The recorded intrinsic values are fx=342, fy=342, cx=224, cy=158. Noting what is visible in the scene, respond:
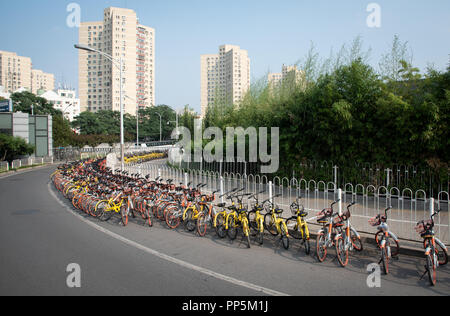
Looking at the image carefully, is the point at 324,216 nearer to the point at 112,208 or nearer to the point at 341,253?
the point at 341,253

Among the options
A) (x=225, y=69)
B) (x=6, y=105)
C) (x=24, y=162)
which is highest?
(x=225, y=69)

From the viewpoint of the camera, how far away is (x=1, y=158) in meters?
29.2

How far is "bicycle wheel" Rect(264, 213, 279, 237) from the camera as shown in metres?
7.35

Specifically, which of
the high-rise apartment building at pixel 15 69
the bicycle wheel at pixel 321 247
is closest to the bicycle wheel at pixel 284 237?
the bicycle wheel at pixel 321 247

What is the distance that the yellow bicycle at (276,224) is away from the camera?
6.74 meters

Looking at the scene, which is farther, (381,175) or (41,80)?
(41,80)

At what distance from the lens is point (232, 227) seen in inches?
291

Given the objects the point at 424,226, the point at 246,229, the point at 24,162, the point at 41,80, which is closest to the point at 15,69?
the point at 41,80

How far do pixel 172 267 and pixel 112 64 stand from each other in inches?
3526

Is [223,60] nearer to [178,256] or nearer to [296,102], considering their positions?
[296,102]

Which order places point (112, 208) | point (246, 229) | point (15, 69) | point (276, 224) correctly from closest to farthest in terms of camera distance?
1. point (246, 229)
2. point (276, 224)
3. point (112, 208)
4. point (15, 69)

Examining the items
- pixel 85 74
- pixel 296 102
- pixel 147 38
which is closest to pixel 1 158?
pixel 296 102

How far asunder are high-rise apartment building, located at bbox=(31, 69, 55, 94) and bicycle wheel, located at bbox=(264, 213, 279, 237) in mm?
157332

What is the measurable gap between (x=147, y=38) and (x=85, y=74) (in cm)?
2115
